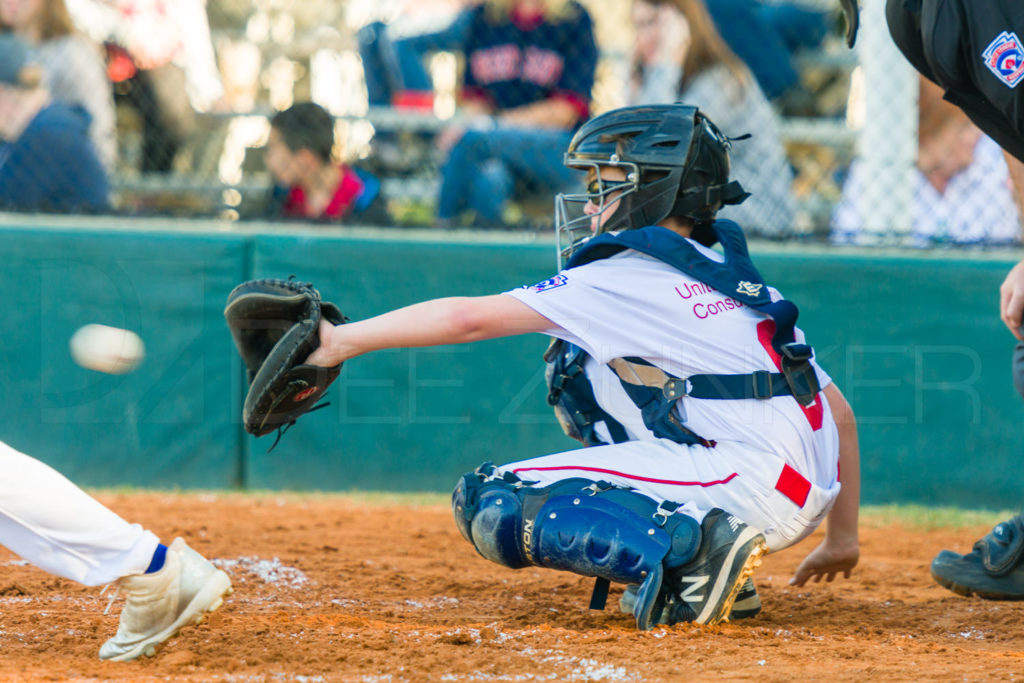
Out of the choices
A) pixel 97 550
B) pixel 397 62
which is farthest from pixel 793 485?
pixel 397 62

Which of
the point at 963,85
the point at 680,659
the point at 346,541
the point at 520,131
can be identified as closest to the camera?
the point at 680,659

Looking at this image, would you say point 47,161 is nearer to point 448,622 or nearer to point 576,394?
point 576,394

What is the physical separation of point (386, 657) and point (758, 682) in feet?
2.64

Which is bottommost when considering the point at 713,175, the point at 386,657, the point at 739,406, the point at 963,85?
the point at 386,657

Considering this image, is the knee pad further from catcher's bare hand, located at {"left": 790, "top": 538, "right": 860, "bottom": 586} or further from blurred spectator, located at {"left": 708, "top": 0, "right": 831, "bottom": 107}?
blurred spectator, located at {"left": 708, "top": 0, "right": 831, "bottom": 107}

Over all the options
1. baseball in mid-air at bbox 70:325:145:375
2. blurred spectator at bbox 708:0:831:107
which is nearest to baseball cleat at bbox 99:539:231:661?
baseball in mid-air at bbox 70:325:145:375

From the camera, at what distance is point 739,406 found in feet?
9.68

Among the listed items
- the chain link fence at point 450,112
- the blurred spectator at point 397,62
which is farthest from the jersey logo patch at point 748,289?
the blurred spectator at point 397,62

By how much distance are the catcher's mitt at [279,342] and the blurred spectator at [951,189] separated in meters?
3.16

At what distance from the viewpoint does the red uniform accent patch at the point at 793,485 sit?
2951mm

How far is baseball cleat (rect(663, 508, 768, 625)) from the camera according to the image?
2.76 m

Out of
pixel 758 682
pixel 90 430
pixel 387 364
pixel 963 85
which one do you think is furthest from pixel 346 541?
pixel 963 85

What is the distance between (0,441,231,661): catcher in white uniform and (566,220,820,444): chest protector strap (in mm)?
1265

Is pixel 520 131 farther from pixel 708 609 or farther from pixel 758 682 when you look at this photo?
pixel 758 682
